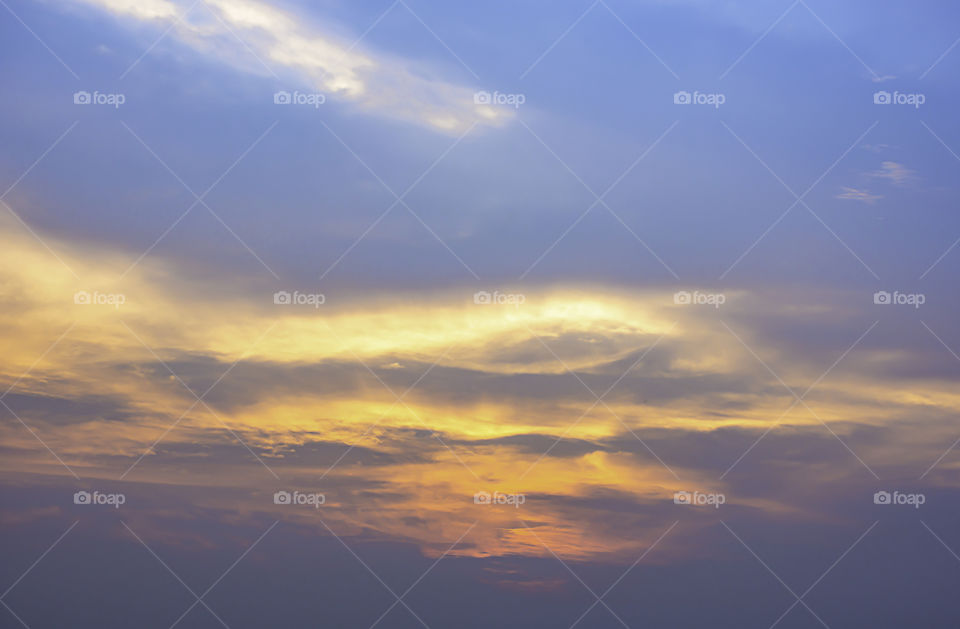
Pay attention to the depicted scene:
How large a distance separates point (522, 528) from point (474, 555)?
3.30 feet

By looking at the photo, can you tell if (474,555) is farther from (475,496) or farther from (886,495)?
(886,495)

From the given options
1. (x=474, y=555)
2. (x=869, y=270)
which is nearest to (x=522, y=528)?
(x=474, y=555)

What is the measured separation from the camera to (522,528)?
10419 centimetres

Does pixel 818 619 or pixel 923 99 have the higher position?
pixel 923 99

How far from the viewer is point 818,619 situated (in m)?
104

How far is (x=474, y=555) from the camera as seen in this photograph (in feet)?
342

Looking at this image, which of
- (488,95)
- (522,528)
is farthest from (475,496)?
(488,95)

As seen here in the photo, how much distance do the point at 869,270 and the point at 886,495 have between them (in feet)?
13.5

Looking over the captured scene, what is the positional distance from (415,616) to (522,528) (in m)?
2.54

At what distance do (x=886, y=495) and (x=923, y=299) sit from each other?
363 centimetres

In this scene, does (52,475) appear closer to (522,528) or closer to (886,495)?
(522,528)

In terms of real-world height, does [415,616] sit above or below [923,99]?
below

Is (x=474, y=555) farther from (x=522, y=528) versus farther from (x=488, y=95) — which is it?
(x=488, y=95)

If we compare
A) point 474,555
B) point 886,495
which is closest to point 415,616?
point 474,555
